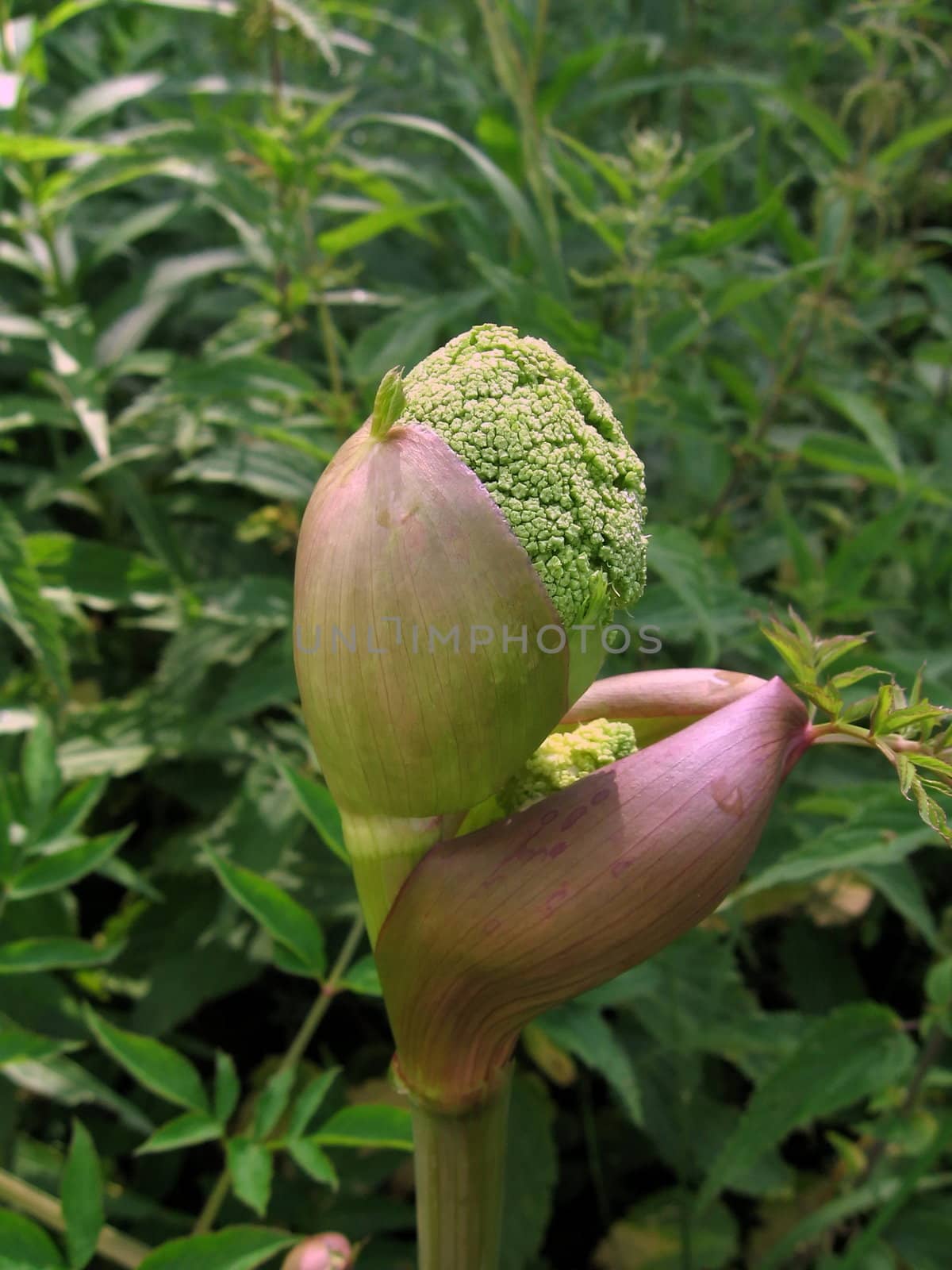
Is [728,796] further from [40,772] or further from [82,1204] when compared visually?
[40,772]

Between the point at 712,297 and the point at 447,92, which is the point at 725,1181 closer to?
the point at 712,297

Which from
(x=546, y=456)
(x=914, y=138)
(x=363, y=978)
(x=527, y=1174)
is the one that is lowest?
(x=527, y=1174)

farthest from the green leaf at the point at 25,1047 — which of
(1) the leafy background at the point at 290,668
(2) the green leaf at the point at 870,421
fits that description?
(2) the green leaf at the point at 870,421

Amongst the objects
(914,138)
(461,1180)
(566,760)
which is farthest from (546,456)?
(914,138)

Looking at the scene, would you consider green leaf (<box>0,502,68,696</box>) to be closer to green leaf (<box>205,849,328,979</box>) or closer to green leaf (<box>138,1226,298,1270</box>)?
green leaf (<box>205,849,328,979</box>)

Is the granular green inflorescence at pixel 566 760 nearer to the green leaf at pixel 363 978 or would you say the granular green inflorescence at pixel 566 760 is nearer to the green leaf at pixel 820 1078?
the green leaf at pixel 363 978

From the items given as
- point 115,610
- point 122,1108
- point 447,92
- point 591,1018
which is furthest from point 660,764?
point 447,92

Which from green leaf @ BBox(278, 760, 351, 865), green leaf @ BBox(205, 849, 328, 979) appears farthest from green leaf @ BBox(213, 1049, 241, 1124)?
green leaf @ BBox(278, 760, 351, 865)
